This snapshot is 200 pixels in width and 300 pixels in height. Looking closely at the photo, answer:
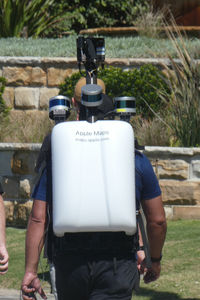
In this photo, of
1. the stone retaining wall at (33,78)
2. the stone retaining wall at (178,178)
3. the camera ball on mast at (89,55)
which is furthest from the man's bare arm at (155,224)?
the stone retaining wall at (33,78)

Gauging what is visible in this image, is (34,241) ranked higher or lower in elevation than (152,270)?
higher

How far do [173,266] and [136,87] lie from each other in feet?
16.3

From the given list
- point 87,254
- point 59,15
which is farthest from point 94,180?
point 59,15

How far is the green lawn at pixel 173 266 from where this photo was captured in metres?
6.12

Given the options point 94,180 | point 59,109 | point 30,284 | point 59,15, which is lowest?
point 59,15

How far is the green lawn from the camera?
20.1ft

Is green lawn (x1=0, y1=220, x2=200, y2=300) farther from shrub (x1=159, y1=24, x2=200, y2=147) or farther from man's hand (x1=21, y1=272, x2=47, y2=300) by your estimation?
man's hand (x1=21, y1=272, x2=47, y2=300)

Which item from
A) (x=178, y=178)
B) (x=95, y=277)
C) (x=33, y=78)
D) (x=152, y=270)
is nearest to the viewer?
(x=95, y=277)

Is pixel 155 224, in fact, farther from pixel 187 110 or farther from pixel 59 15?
pixel 59 15

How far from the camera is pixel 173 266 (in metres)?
6.89

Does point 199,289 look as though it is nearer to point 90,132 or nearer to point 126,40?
point 90,132

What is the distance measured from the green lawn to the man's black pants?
1.58m

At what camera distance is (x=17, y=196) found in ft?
32.1

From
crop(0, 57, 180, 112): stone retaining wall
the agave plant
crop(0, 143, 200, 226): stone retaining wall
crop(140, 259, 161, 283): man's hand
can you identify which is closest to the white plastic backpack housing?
crop(140, 259, 161, 283): man's hand
